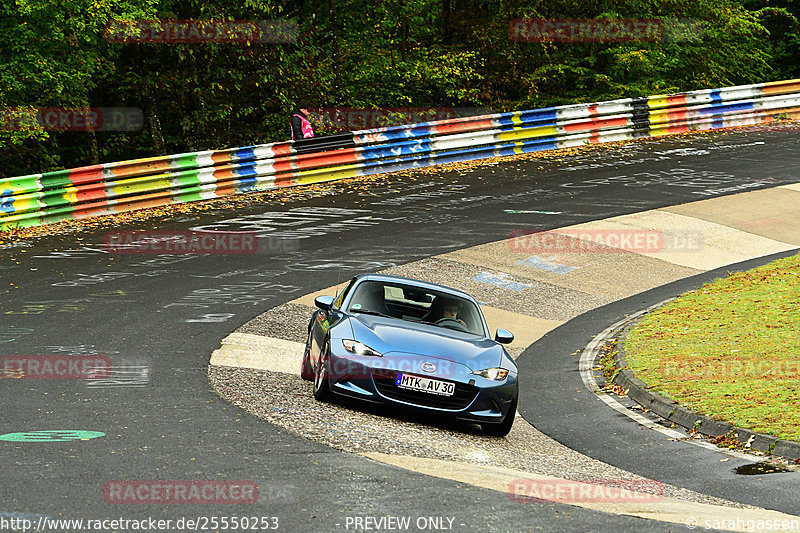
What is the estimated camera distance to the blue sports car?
31.5 feet

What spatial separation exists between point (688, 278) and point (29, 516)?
48.0ft

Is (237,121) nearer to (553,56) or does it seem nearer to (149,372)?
(553,56)

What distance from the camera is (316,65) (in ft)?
95.9

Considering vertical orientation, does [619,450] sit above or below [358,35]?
below

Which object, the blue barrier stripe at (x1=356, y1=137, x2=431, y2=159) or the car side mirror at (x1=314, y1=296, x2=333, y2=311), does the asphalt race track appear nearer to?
the blue barrier stripe at (x1=356, y1=137, x2=431, y2=159)

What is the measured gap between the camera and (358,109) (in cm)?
2988

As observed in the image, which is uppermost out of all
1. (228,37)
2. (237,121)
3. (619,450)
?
(228,37)

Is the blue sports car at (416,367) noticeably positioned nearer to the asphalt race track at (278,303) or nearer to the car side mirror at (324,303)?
the car side mirror at (324,303)

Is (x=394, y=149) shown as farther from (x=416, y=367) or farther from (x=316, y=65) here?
(x=416, y=367)

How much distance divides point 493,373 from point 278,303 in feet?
20.2

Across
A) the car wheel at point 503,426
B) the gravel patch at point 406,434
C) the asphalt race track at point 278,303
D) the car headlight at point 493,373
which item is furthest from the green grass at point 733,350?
the car headlight at point 493,373

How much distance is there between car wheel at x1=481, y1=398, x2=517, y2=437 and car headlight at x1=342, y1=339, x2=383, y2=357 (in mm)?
1363

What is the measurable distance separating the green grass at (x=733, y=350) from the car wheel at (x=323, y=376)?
4.17 metres

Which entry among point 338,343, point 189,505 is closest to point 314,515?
point 189,505
